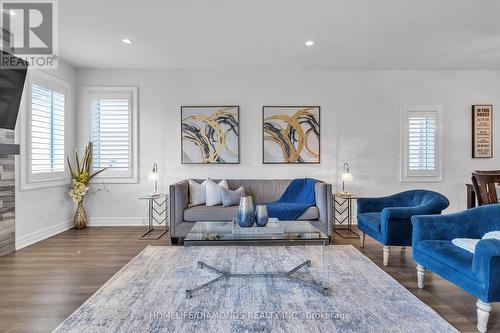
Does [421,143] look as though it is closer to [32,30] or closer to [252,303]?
[252,303]

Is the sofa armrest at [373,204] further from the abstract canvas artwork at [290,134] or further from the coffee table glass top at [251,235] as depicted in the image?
the abstract canvas artwork at [290,134]

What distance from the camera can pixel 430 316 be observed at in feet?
6.96

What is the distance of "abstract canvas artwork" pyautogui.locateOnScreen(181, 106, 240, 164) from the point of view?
17.1ft

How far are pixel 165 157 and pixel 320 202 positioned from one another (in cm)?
265

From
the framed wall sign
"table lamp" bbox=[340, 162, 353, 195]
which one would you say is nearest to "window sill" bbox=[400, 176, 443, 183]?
the framed wall sign

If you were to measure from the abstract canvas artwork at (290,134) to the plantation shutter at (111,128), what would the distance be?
2.28 meters

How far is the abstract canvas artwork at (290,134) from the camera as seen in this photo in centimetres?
523

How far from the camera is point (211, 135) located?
5.23m

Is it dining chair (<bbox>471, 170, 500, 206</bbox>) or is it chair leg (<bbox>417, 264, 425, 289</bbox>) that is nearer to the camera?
chair leg (<bbox>417, 264, 425, 289</bbox>)

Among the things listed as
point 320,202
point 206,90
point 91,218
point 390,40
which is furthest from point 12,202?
point 390,40

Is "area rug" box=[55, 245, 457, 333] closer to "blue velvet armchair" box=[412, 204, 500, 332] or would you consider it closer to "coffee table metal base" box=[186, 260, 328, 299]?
"coffee table metal base" box=[186, 260, 328, 299]

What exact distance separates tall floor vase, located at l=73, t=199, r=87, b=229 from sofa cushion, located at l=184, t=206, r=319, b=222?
202 cm

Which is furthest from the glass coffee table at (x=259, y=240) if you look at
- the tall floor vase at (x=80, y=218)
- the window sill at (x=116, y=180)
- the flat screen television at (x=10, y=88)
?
the tall floor vase at (x=80, y=218)

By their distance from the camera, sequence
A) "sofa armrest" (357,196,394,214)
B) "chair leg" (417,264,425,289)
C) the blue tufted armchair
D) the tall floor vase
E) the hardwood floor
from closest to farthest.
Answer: the hardwood floor
"chair leg" (417,264,425,289)
the blue tufted armchair
"sofa armrest" (357,196,394,214)
the tall floor vase
